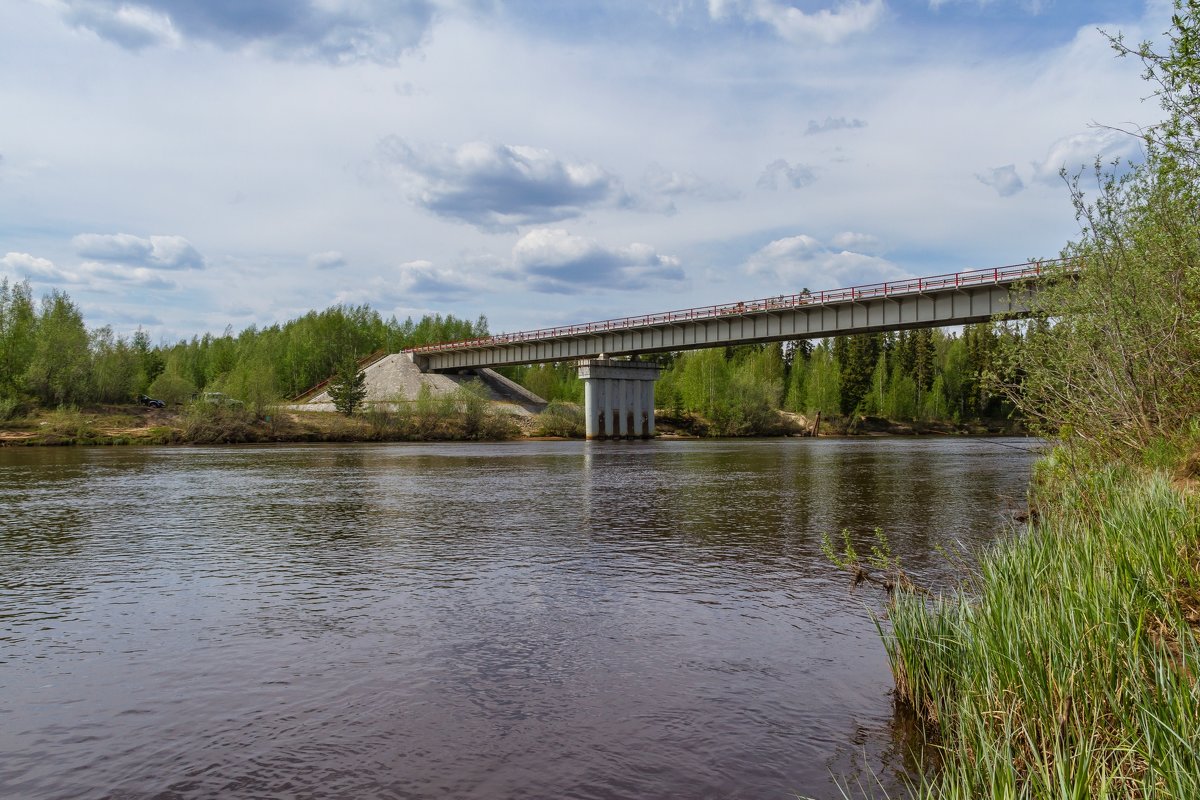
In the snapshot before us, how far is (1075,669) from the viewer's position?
24.6ft

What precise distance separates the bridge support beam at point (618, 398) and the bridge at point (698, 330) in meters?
0.15

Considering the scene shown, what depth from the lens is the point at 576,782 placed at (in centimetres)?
885

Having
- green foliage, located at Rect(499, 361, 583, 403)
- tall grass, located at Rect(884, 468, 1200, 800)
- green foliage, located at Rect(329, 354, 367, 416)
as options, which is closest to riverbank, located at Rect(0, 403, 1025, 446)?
green foliage, located at Rect(329, 354, 367, 416)

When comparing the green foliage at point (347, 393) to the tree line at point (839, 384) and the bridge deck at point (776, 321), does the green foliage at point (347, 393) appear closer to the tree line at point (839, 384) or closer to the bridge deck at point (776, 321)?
the bridge deck at point (776, 321)

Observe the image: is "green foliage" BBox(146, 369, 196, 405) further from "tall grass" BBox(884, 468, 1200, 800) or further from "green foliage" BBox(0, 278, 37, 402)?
"tall grass" BBox(884, 468, 1200, 800)

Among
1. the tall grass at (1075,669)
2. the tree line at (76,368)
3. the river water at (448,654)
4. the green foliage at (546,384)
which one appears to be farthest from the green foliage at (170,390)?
the tall grass at (1075,669)

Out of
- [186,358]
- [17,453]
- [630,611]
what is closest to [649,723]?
[630,611]

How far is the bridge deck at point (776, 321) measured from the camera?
65.1 metres

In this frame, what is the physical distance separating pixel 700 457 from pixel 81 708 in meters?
61.6

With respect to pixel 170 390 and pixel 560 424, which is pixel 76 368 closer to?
pixel 170 390

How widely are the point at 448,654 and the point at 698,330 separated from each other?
83.6 m

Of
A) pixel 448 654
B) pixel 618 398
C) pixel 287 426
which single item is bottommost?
pixel 448 654

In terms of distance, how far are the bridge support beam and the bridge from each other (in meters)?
0.15

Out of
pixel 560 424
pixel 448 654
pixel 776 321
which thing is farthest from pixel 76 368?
pixel 448 654
